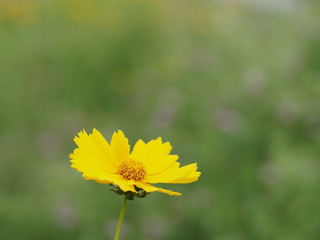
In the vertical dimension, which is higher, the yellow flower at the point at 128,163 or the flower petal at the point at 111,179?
the yellow flower at the point at 128,163

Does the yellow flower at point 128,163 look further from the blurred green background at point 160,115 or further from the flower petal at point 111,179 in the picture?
the blurred green background at point 160,115

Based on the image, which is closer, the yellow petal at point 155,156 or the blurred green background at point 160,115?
the yellow petal at point 155,156

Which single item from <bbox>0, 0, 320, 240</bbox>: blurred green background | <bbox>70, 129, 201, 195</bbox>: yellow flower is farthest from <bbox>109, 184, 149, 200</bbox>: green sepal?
<bbox>0, 0, 320, 240</bbox>: blurred green background

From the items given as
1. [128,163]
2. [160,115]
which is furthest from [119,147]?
[160,115]

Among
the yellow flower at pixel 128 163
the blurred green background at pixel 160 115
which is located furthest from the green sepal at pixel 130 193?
the blurred green background at pixel 160 115

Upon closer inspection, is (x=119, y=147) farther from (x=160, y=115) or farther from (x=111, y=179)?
(x=160, y=115)
